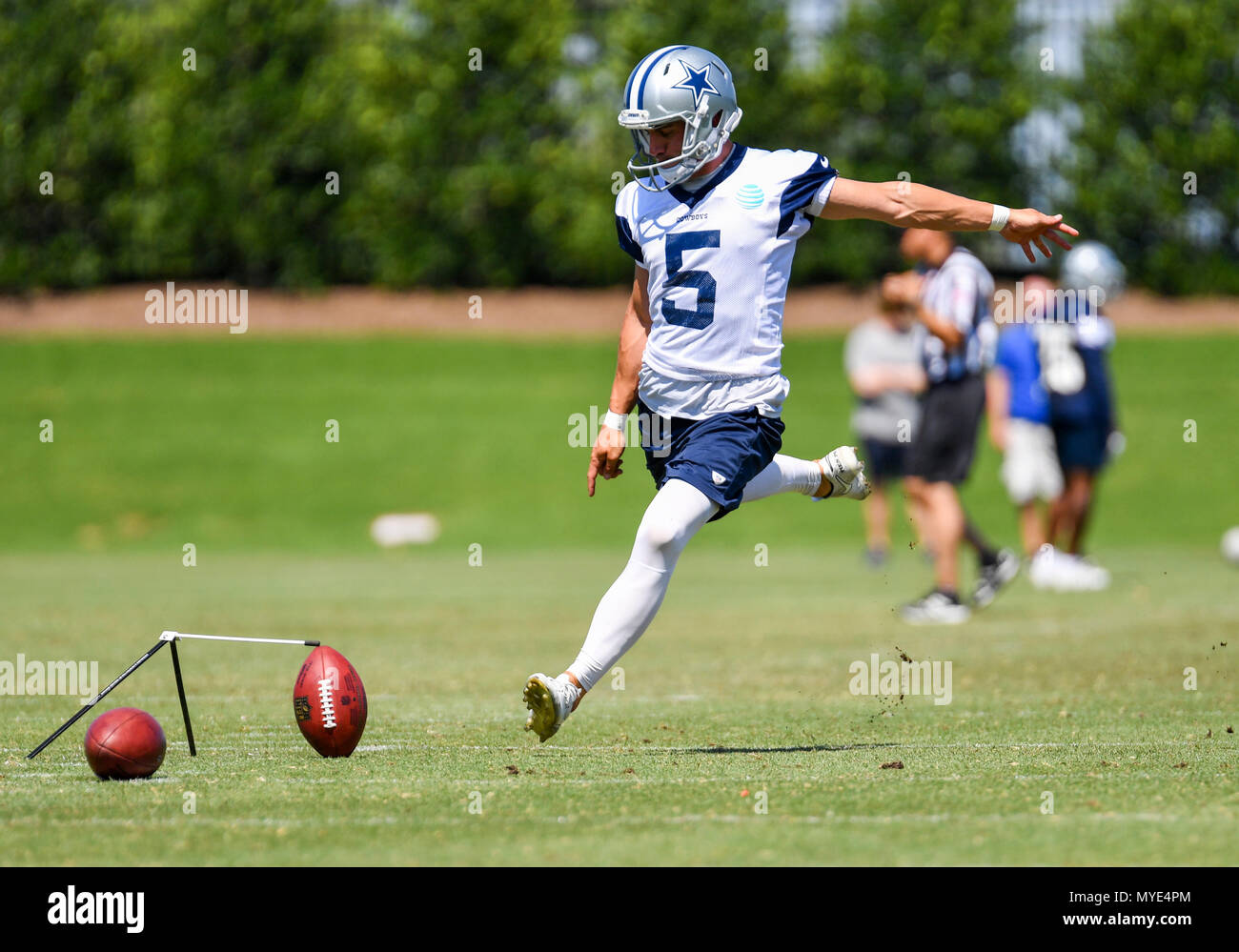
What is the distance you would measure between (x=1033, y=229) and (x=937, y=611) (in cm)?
601

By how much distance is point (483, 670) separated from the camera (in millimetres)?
9844

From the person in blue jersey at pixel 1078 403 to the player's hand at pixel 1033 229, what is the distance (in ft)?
30.4

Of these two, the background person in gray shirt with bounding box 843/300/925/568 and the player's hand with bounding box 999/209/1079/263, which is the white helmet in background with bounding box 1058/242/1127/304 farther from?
the player's hand with bounding box 999/209/1079/263

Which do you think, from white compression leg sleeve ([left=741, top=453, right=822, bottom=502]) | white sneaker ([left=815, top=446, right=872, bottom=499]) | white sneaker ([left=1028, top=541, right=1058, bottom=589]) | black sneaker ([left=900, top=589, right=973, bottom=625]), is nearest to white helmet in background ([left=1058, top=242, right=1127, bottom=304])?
white sneaker ([left=1028, top=541, right=1058, bottom=589])

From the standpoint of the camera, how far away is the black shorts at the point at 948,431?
12453 mm

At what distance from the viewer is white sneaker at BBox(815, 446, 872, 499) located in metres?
7.31

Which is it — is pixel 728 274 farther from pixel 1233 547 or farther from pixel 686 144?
pixel 1233 547

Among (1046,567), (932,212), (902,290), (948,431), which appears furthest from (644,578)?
(1046,567)

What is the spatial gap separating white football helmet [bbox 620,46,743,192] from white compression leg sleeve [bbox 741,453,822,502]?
3.92 ft

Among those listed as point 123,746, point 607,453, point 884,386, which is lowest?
point 123,746

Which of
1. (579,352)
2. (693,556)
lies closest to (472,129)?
(579,352)

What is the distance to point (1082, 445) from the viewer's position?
51.5 ft

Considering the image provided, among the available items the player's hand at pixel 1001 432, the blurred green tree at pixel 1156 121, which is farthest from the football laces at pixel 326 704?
the blurred green tree at pixel 1156 121

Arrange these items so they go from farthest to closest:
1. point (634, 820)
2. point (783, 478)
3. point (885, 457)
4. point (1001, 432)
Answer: point (885, 457), point (1001, 432), point (783, 478), point (634, 820)
